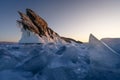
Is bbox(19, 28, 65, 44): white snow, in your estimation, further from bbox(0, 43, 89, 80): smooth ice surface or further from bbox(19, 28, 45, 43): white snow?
bbox(0, 43, 89, 80): smooth ice surface

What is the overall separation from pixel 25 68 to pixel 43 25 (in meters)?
20.9

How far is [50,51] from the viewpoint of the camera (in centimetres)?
1108

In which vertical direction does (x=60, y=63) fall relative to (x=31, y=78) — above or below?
above

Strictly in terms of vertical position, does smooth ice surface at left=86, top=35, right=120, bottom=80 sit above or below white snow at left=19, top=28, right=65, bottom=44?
below

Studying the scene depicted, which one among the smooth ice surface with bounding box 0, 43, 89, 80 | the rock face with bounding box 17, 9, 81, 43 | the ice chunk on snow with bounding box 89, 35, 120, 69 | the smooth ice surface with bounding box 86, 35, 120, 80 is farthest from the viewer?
the rock face with bounding box 17, 9, 81, 43

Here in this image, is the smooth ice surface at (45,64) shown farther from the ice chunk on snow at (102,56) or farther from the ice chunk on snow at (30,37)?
the ice chunk on snow at (30,37)

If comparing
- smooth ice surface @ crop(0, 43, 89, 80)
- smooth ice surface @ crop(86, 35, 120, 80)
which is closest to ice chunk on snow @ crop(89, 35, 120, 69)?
smooth ice surface @ crop(86, 35, 120, 80)

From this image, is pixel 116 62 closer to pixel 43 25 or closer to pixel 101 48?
pixel 101 48

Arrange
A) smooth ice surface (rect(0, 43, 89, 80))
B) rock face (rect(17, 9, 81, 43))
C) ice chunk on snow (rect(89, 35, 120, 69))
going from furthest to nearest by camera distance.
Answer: rock face (rect(17, 9, 81, 43)) < ice chunk on snow (rect(89, 35, 120, 69)) < smooth ice surface (rect(0, 43, 89, 80))

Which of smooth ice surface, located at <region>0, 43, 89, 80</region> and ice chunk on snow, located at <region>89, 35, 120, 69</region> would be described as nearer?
smooth ice surface, located at <region>0, 43, 89, 80</region>

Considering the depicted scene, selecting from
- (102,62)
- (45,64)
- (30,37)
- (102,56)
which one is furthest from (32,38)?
(102,62)

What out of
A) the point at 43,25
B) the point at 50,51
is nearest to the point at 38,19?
the point at 43,25

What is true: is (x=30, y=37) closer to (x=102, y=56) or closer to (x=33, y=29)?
(x=33, y=29)

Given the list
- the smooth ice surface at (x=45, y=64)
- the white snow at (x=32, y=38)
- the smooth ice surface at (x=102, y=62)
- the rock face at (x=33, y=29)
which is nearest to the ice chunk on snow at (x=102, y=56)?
the smooth ice surface at (x=102, y=62)
